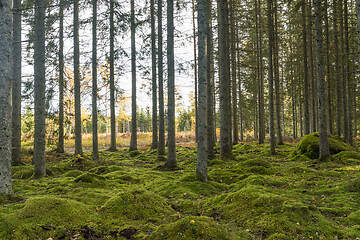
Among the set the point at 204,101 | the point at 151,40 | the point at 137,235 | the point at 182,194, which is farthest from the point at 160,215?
the point at 151,40

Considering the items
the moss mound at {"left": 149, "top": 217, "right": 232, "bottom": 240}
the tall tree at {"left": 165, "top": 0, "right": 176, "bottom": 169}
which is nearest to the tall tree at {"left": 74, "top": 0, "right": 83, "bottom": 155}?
the tall tree at {"left": 165, "top": 0, "right": 176, "bottom": 169}

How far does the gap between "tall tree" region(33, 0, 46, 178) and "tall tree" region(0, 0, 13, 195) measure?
9.93 feet

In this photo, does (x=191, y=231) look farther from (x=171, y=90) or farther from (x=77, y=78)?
(x=77, y=78)

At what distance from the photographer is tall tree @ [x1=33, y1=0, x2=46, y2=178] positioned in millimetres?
8375

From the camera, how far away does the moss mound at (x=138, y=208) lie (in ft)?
14.8

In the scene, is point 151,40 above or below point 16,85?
above

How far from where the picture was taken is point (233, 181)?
25.6ft

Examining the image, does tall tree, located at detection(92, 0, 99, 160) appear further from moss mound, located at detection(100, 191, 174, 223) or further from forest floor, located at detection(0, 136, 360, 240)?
moss mound, located at detection(100, 191, 174, 223)

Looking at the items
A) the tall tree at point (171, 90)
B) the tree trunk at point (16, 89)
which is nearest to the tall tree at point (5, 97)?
the tall tree at point (171, 90)

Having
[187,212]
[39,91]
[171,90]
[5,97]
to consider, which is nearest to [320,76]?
[171,90]

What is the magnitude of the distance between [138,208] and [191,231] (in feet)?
4.97

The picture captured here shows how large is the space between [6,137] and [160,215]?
13.2 feet

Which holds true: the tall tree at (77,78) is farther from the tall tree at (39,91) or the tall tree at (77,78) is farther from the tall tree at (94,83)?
the tall tree at (39,91)

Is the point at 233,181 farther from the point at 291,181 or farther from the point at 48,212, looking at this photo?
the point at 48,212
